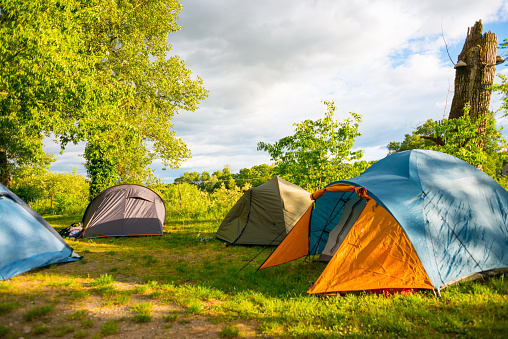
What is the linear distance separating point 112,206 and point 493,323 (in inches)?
427

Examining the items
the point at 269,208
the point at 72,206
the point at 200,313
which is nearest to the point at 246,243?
the point at 269,208

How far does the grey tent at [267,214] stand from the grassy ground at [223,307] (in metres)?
2.12

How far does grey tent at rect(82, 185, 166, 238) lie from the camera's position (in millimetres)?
10359

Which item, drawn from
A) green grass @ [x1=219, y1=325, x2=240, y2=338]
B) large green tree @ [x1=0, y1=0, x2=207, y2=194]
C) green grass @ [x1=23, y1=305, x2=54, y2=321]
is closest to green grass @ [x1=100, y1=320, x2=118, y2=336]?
green grass @ [x1=23, y1=305, x2=54, y2=321]

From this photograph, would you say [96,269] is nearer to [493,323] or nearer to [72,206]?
[493,323]

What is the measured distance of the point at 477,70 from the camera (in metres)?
8.83

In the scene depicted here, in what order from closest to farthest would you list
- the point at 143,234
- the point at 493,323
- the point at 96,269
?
1. the point at 493,323
2. the point at 96,269
3. the point at 143,234

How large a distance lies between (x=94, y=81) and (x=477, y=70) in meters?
13.0

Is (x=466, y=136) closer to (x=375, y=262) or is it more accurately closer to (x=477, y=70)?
(x=477, y=70)

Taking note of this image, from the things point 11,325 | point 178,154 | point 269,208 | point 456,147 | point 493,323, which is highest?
point 178,154

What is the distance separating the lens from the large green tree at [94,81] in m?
9.28

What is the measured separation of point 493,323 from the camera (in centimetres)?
341

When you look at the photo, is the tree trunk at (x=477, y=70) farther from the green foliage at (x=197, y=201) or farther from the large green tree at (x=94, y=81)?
the large green tree at (x=94, y=81)

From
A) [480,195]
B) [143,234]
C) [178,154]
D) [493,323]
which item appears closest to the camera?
[493,323]
